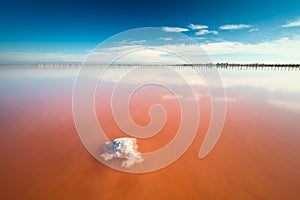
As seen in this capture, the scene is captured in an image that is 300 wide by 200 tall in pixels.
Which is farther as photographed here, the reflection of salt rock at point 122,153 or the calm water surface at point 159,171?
the reflection of salt rock at point 122,153

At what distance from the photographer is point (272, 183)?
10.4 feet

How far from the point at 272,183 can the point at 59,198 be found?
4.13 m

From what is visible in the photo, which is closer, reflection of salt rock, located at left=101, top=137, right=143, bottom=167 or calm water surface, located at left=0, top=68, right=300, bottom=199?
calm water surface, located at left=0, top=68, right=300, bottom=199

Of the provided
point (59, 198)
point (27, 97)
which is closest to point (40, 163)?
point (59, 198)

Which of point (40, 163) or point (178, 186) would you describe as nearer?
point (178, 186)

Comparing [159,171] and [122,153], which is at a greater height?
[122,153]

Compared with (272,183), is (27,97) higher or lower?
higher

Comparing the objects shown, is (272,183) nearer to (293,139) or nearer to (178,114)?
(293,139)

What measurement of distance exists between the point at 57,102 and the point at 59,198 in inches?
270

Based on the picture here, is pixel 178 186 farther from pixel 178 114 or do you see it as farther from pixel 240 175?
pixel 178 114

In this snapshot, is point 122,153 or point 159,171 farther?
point 122,153

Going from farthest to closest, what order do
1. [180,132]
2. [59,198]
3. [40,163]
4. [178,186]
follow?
[180,132] < [40,163] < [178,186] < [59,198]

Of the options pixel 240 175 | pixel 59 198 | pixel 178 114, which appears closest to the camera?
pixel 59 198

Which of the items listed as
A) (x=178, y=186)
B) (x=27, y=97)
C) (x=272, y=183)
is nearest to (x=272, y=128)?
(x=272, y=183)
